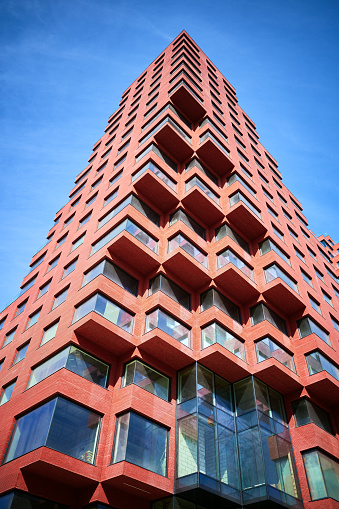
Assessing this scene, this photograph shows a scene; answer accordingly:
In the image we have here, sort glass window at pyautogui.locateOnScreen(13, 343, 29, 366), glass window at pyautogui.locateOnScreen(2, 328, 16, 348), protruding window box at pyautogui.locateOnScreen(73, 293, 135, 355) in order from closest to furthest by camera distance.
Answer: protruding window box at pyautogui.locateOnScreen(73, 293, 135, 355)
glass window at pyautogui.locateOnScreen(13, 343, 29, 366)
glass window at pyautogui.locateOnScreen(2, 328, 16, 348)

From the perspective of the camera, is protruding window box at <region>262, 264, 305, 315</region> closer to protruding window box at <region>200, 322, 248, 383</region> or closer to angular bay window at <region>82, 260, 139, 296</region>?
protruding window box at <region>200, 322, 248, 383</region>

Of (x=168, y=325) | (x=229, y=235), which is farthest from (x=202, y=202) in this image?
(x=168, y=325)

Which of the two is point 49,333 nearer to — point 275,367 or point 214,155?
point 275,367

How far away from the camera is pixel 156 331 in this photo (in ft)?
64.9

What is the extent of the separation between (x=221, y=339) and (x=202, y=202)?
973 cm

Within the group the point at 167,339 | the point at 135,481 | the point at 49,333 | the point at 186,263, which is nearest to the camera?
the point at 135,481

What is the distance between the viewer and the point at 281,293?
997 inches

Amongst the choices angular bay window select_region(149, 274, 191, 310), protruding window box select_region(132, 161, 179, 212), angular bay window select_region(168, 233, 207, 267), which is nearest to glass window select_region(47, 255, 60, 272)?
protruding window box select_region(132, 161, 179, 212)

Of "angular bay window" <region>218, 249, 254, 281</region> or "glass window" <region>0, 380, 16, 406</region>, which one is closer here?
"glass window" <region>0, 380, 16, 406</region>

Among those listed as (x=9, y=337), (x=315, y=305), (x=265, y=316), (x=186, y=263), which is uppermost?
(x=315, y=305)

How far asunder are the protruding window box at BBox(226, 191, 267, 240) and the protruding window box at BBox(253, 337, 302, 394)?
8835 millimetres

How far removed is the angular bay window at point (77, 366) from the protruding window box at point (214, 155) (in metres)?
17.9

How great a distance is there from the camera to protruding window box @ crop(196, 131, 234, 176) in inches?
1208

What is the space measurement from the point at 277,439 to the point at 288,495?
2295mm
